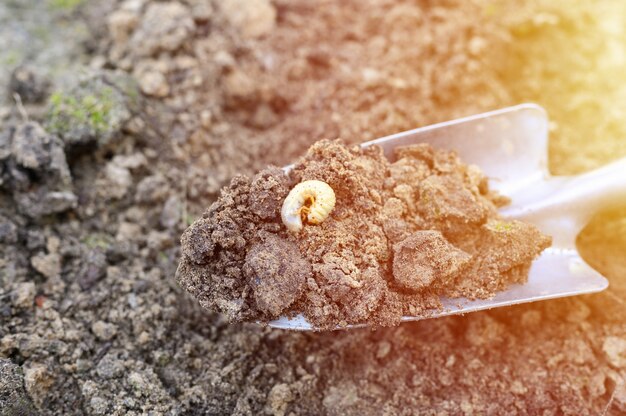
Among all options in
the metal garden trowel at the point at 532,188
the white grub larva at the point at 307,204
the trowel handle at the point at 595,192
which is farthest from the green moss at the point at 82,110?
the trowel handle at the point at 595,192

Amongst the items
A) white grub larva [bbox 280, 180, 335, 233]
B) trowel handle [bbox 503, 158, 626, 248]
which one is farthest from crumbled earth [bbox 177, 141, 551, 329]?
trowel handle [bbox 503, 158, 626, 248]

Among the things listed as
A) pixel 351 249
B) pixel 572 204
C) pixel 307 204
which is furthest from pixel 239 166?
pixel 572 204

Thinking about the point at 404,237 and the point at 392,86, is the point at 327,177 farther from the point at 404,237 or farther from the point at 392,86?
the point at 392,86

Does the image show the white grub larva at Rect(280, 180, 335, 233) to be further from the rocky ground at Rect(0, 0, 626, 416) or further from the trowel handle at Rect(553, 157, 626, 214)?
the trowel handle at Rect(553, 157, 626, 214)

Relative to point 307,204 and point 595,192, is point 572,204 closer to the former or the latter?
point 595,192

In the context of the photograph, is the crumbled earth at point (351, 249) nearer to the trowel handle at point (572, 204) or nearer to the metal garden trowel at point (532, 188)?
the metal garden trowel at point (532, 188)

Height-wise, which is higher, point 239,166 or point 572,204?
point 572,204
